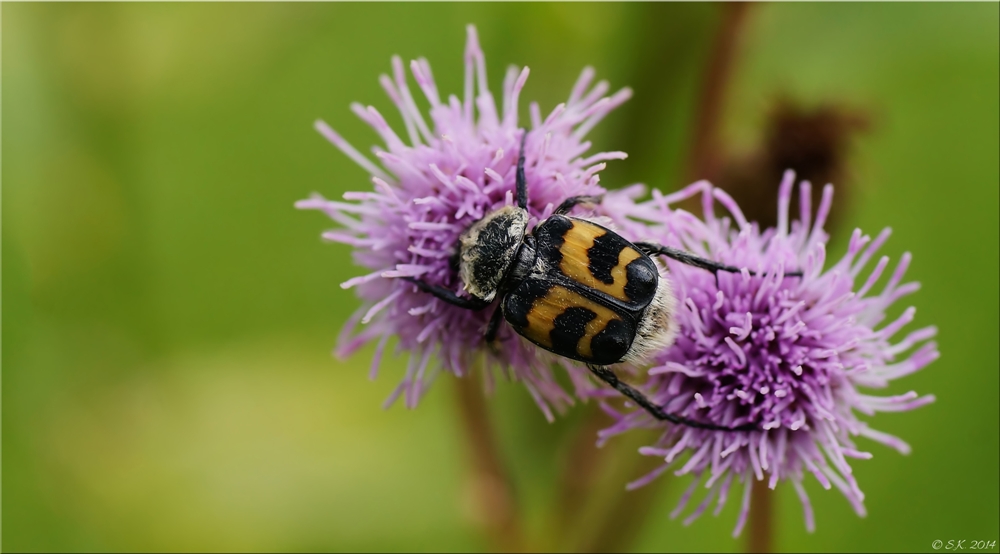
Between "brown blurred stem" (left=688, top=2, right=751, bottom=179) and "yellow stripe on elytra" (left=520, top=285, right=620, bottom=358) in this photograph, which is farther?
"brown blurred stem" (left=688, top=2, right=751, bottom=179)

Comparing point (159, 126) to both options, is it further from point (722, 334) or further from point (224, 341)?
point (722, 334)

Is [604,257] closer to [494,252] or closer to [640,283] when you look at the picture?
[640,283]

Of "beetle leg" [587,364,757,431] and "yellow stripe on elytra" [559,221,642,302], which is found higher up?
"yellow stripe on elytra" [559,221,642,302]

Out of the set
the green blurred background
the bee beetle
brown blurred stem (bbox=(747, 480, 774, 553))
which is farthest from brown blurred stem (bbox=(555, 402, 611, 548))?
the bee beetle

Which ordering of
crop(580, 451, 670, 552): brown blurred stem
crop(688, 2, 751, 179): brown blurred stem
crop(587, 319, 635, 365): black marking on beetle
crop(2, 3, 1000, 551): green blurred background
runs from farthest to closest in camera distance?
crop(2, 3, 1000, 551): green blurred background
crop(688, 2, 751, 179): brown blurred stem
crop(580, 451, 670, 552): brown blurred stem
crop(587, 319, 635, 365): black marking on beetle

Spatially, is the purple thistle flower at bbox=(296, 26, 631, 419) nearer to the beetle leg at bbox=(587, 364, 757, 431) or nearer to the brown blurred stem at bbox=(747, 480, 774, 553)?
the beetle leg at bbox=(587, 364, 757, 431)

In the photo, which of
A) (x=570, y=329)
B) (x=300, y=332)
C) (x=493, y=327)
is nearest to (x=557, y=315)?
(x=570, y=329)

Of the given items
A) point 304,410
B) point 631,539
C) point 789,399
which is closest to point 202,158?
point 304,410
